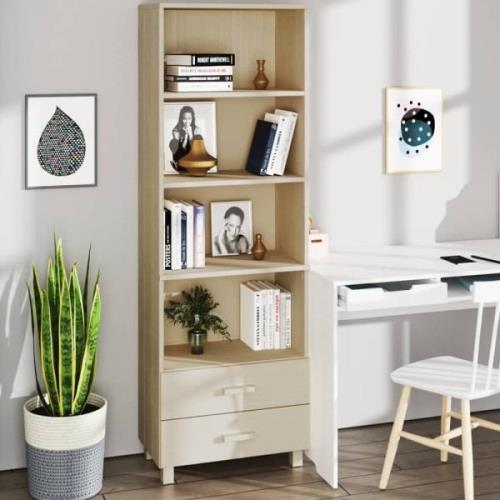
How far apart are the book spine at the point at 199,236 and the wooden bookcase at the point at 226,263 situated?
0.05 meters

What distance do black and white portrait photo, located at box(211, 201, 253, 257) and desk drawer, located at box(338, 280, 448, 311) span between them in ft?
1.60

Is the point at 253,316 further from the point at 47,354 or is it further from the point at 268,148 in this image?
the point at 47,354

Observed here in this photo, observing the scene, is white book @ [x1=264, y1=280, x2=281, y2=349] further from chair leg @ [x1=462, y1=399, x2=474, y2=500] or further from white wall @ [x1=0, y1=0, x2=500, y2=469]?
chair leg @ [x1=462, y1=399, x2=474, y2=500]

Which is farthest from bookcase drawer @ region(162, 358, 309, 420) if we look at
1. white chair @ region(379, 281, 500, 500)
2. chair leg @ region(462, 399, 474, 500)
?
chair leg @ region(462, 399, 474, 500)

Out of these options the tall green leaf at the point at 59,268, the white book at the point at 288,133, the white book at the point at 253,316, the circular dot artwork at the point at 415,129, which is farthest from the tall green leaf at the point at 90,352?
the circular dot artwork at the point at 415,129

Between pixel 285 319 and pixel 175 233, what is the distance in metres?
0.56

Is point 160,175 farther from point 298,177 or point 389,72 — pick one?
point 389,72

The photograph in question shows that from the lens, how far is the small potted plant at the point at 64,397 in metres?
3.77

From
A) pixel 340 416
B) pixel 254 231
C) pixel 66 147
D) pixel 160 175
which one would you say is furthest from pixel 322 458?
pixel 66 147

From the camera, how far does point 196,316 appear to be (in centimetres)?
403

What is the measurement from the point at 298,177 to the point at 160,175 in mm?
512

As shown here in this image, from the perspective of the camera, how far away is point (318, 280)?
3.94 m

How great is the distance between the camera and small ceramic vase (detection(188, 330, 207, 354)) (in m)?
4.06

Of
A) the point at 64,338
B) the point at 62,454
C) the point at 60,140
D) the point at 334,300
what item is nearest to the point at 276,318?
the point at 334,300
